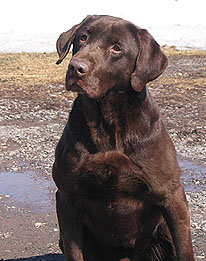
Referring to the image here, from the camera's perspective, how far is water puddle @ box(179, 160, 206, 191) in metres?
6.89

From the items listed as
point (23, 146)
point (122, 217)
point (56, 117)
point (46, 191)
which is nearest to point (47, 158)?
point (23, 146)

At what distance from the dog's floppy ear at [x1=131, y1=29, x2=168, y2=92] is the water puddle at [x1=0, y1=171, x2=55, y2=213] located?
289 centimetres

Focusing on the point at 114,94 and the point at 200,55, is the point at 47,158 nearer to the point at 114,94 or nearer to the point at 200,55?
the point at 114,94

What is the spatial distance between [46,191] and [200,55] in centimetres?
1495

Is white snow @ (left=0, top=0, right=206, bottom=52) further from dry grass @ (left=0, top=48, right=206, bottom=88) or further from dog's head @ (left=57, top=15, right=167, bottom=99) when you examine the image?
dog's head @ (left=57, top=15, right=167, bottom=99)

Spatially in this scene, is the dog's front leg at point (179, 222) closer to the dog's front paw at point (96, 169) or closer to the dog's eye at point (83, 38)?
the dog's front paw at point (96, 169)

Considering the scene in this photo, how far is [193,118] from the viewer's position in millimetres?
10312

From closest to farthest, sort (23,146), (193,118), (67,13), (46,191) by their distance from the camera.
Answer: (46,191)
(23,146)
(193,118)
(67,13)

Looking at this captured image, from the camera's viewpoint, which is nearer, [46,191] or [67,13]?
[46,191]

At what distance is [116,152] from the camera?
12.9 feet

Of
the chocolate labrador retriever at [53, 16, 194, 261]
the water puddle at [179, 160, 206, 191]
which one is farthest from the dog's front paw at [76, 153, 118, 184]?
the water puddle at [179, 160, 206, 191]

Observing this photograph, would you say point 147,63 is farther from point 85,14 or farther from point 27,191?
point 85,14

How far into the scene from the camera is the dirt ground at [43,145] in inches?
222

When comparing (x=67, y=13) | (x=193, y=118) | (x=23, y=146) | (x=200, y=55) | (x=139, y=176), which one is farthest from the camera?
(x=67, y=13)
